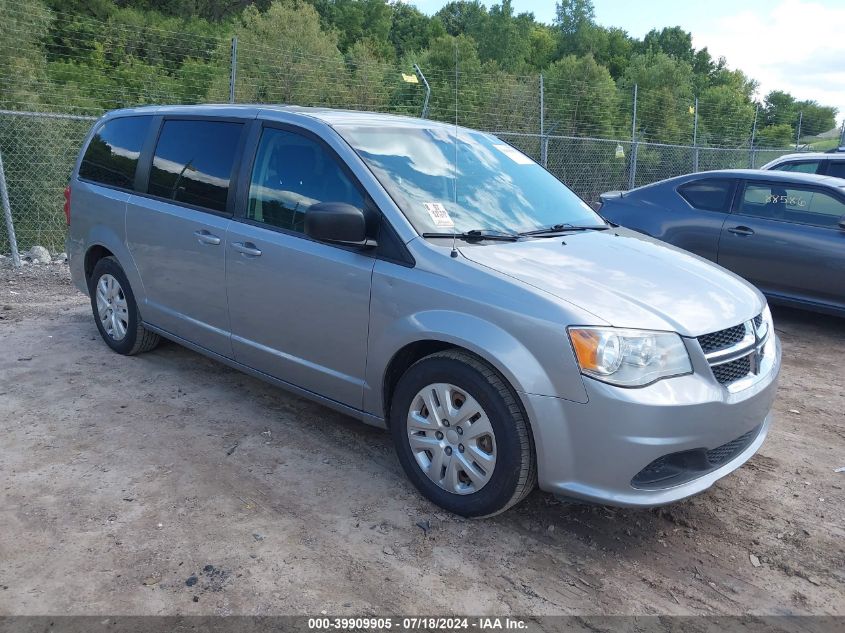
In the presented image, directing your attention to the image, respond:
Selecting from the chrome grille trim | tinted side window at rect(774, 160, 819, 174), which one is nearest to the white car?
tinted side window at rect(774, 160, 819, 174)

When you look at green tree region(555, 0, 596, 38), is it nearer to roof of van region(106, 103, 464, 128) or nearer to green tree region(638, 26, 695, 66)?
green tree region(638, 26, 695, 66)

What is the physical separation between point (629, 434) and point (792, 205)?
536 cm

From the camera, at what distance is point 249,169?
4246 mm

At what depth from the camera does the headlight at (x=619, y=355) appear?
2928 mm

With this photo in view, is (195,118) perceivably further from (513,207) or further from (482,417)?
(482,417)

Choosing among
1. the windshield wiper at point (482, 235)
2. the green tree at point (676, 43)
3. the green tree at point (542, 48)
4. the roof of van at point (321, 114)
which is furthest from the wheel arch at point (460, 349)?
the green tree at point (676, 43)

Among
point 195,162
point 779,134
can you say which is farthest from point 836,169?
point 779,134

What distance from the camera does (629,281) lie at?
11.1 feet

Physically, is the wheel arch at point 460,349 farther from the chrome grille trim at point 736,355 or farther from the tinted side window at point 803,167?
the tinted side window at point 803,167

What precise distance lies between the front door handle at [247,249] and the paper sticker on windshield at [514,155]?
1.63 m

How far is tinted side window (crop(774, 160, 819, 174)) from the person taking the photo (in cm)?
923

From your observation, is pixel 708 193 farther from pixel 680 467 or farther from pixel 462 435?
pixel 462 435

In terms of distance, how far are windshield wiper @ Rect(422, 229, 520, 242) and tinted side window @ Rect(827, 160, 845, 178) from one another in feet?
23.3

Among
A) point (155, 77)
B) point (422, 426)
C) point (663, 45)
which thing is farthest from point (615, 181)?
point (663, 45)
